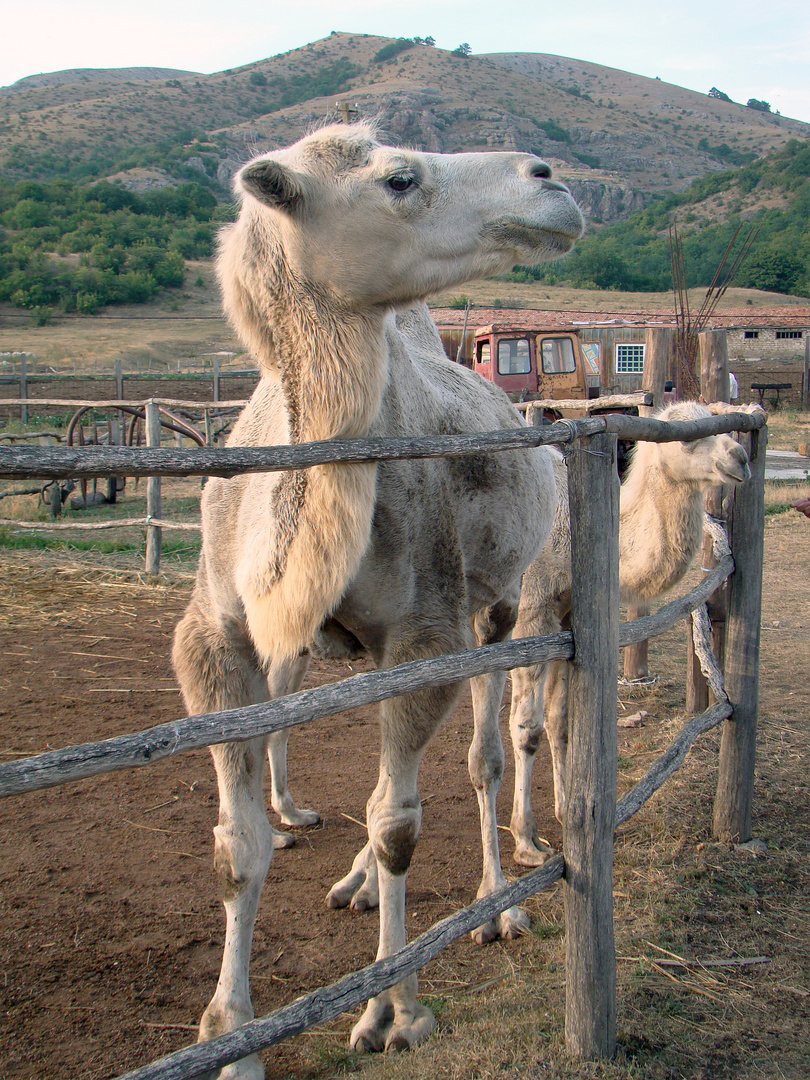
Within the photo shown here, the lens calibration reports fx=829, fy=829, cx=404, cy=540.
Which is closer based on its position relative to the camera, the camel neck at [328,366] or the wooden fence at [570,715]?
the wooden fence at [570,715]

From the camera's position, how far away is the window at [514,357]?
17.2 metres

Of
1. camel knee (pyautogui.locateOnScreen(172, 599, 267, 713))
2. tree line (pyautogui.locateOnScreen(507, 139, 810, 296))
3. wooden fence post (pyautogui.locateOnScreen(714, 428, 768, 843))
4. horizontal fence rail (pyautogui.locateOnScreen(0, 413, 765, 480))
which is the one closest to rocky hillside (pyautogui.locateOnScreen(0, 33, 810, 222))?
tree line (pyautogui.locateOnScreen(507, 139, 810, 296))

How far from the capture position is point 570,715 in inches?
92.7

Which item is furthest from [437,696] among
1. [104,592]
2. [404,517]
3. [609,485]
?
[104,592]

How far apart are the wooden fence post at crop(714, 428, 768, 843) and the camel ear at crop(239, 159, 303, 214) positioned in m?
2.35

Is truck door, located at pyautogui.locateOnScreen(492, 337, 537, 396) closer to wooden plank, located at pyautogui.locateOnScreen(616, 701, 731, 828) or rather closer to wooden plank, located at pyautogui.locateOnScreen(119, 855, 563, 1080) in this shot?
wooden plank, located at pyautogui.locateOnScreen(616, 701, 731, 828)

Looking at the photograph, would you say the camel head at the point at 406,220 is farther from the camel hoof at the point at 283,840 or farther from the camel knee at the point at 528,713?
the camel hoof at the point at 283,840

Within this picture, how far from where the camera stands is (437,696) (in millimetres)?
2533

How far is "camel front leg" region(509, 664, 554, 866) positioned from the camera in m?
3.88

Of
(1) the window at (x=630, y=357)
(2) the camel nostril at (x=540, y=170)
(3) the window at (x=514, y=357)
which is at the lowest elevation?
→ (2) the camel nostril at (x=540, y=170)

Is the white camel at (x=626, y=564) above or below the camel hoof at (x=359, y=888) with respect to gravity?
above

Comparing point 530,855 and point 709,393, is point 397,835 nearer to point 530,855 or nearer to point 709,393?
point 530,855

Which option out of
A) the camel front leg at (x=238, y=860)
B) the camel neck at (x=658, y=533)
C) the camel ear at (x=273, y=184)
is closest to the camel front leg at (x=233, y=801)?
the camel front leg at (x=238, y=860)

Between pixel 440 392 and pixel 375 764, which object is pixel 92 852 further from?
pixel 440 392
